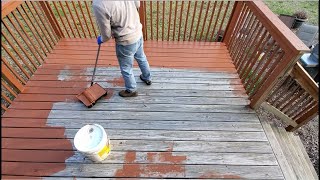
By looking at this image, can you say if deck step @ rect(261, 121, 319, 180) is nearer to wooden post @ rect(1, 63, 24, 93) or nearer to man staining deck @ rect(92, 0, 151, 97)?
man staining deck @ rect(92, 0, 151, 97)

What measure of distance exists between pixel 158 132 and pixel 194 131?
412 millimetres

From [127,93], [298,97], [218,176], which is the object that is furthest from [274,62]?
[127,93]

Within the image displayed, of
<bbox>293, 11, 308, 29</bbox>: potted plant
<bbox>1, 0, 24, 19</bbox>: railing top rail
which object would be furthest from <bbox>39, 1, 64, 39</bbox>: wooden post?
<bbox>293, 11, 308, 29</bbox>: potted plant

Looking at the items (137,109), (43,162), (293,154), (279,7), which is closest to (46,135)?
(43,162)

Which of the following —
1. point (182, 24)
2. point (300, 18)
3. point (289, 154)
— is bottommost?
point (182, 24)

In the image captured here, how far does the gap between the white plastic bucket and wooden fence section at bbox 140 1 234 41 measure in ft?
6.46

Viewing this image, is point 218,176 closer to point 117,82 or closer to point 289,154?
point 289,154

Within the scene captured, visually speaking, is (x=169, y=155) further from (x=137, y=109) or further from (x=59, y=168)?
(x=59, y=168)

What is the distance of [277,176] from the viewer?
2266 millimetres

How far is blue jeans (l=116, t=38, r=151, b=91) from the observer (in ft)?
7.86

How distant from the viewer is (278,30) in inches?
92.5

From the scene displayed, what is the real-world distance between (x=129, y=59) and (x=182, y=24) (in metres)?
3.44

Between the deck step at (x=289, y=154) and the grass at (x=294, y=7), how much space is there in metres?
4.76

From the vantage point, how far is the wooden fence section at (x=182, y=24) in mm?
3432
